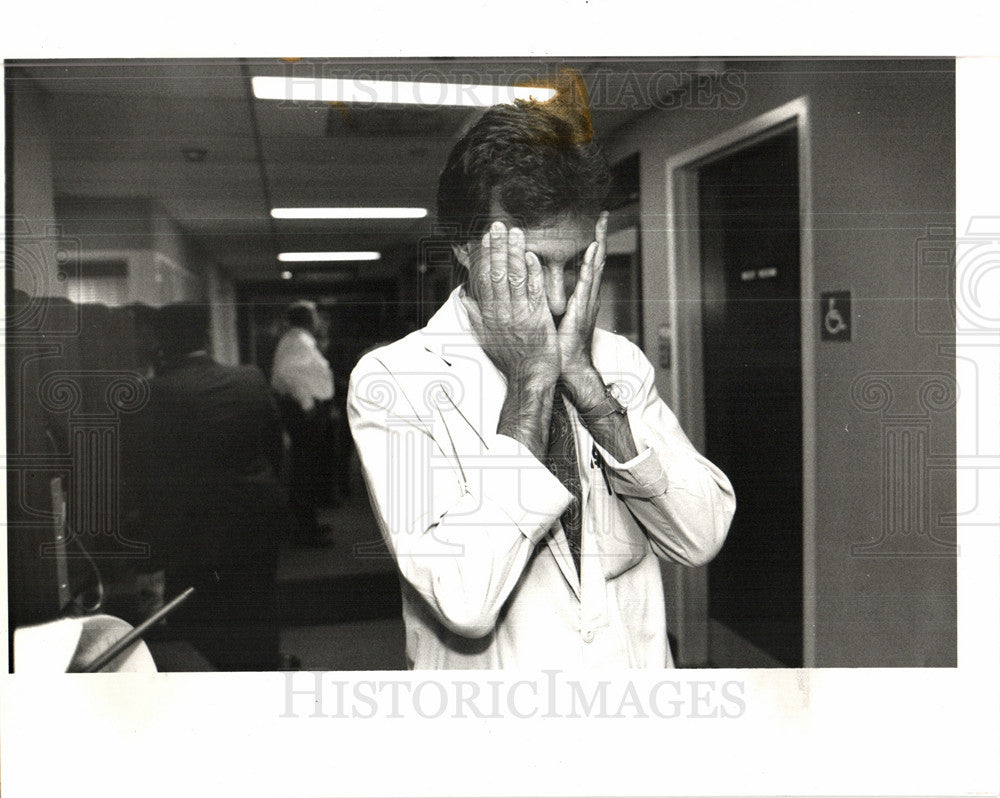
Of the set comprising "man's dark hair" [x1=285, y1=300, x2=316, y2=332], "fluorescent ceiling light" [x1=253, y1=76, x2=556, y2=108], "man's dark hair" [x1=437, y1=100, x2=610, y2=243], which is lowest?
"man's dark hair" [x1=285, y1=300, x2=316, y2=332]

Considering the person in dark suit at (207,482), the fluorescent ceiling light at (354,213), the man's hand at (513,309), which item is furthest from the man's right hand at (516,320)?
the person in dark suit at (207,482)

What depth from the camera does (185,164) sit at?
165cm

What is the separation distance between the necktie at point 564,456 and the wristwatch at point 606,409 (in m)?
0.03

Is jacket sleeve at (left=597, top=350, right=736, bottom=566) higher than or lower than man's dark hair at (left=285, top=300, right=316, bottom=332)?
lower

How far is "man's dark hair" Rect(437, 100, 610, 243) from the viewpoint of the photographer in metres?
1.65

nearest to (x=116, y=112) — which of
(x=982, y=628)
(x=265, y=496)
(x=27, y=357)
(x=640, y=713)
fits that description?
(x=27, y=357)

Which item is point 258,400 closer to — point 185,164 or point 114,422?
point 114,422

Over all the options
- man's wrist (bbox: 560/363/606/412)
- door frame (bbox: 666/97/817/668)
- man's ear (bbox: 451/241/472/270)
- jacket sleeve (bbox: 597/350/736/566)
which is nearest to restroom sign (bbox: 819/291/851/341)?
door frame (bbox: 666/97/817/668)

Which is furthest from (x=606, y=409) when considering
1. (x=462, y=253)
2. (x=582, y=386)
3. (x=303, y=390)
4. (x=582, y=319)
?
(x=303, y=390)

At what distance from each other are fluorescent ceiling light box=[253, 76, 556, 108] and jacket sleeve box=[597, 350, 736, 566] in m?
0.53

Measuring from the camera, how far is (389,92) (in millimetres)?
1655

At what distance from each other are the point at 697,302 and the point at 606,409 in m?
0.26

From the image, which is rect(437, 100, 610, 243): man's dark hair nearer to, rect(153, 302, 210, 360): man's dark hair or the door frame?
the door frame

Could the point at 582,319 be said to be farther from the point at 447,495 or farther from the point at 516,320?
the point at 447,495
